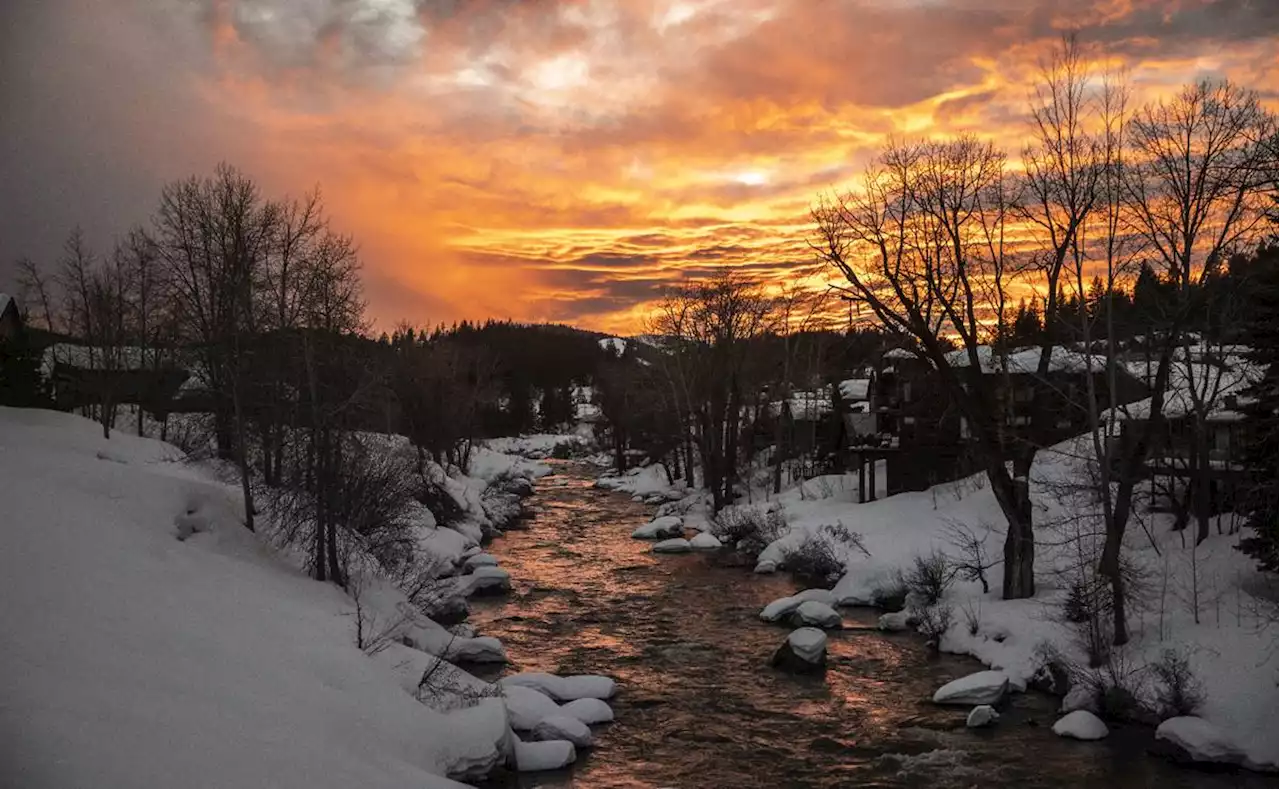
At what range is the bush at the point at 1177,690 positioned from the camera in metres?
15.4

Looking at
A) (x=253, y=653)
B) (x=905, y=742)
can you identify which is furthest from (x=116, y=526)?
(x=905, y=742)

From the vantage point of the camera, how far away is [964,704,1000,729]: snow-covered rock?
1634cm

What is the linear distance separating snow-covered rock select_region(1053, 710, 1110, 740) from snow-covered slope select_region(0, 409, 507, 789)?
1011 cm

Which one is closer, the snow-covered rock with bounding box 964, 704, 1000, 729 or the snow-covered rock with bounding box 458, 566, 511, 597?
the snow-covered rock with bounding box 964, 704, 1000, 729

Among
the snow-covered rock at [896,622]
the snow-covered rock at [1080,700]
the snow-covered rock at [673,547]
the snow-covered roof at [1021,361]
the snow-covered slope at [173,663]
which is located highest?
the snow-covered roof at [1021,361]

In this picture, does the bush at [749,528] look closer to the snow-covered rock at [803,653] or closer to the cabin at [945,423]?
the cabin at [945,423]

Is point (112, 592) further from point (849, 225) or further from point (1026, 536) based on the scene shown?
point (1026, 536)

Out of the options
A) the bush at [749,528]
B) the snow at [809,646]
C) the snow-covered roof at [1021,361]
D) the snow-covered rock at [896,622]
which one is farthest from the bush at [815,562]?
the snow-covered roof at [1021,361]

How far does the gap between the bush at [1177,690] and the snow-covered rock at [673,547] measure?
2168 cm

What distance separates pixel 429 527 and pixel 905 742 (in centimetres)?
2228

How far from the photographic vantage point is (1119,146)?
19.1 m

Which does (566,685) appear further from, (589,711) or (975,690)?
(975,690)

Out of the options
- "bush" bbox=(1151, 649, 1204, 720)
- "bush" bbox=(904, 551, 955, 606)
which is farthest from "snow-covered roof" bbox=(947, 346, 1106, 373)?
"bush" bbox=(1151, 649, 1204, 720)

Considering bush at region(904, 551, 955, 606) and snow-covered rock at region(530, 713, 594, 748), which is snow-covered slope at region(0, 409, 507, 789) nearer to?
snow-covered rock at region(530, 713, 594, 748)
